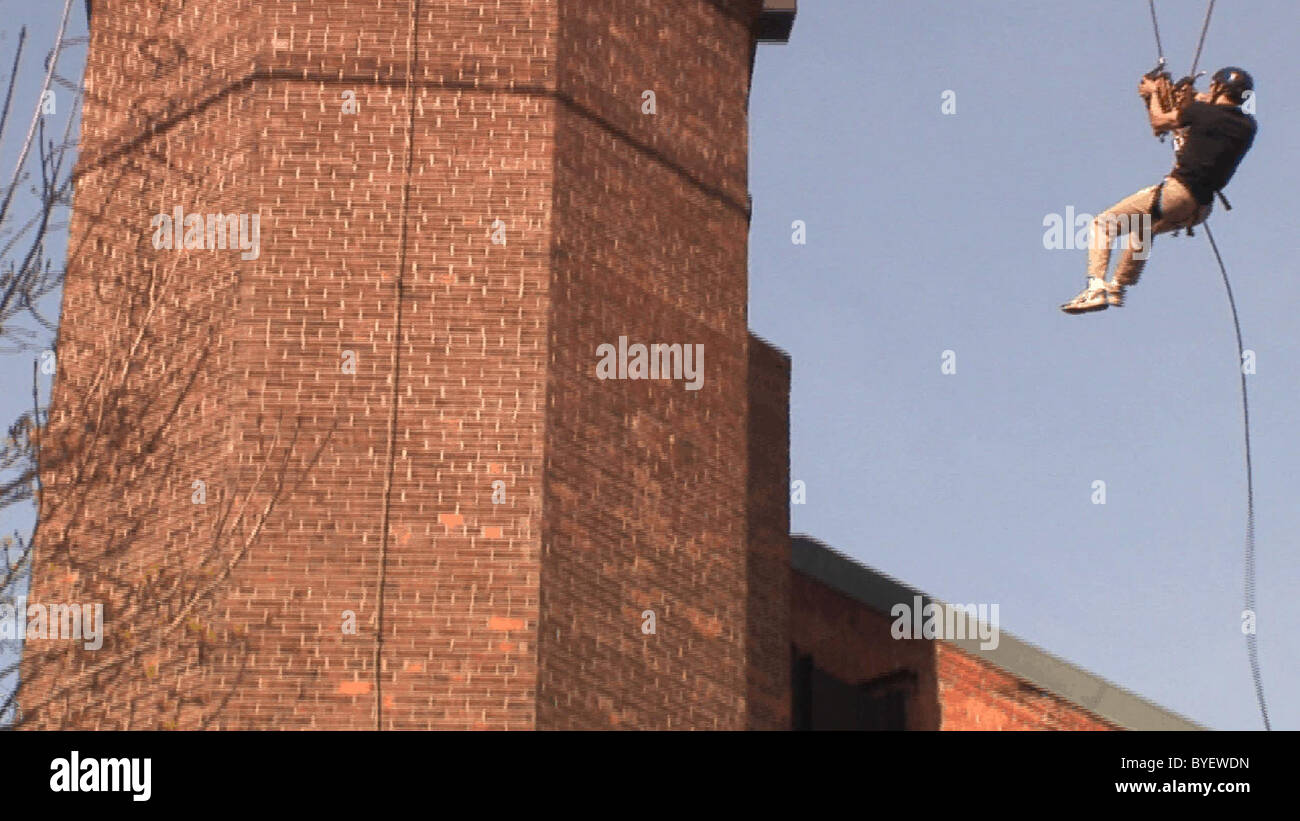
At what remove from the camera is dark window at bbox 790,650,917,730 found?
66.2 ft

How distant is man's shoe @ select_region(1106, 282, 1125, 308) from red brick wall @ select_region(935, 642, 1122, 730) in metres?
5.40

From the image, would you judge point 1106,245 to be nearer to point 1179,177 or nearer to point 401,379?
point 1179,177

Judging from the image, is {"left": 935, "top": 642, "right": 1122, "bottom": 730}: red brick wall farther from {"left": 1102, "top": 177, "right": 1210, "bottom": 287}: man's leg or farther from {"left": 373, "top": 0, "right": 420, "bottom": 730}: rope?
{"left": 373, "top": 0, "right": 420, "bottom": 730}: rope

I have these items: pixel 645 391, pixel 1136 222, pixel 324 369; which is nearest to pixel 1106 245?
pixel 1136 222

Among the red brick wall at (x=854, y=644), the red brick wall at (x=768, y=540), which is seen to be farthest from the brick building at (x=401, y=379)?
the red brick wall at (x=854, y=644)

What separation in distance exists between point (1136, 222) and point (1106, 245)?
0.79ft

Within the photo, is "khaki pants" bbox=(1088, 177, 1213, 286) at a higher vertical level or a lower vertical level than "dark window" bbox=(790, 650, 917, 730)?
higher

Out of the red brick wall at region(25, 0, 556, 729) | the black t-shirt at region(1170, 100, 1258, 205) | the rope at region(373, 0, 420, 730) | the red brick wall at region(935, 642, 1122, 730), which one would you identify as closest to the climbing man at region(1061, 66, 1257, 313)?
the black t-shirt at region(1170, 100, 1258, 205)

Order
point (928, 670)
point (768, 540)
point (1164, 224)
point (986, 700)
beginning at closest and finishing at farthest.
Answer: point (1164, 224)
point (768, 540)
point (986, 700)
point (928, 670)

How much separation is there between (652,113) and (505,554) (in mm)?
4102

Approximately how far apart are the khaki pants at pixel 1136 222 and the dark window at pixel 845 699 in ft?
18.5

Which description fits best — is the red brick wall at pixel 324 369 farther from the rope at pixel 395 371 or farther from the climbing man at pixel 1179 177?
the climbing man at pixel 1179 177

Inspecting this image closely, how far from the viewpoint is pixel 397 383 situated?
54.7 feet

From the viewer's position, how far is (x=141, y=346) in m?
17.2
